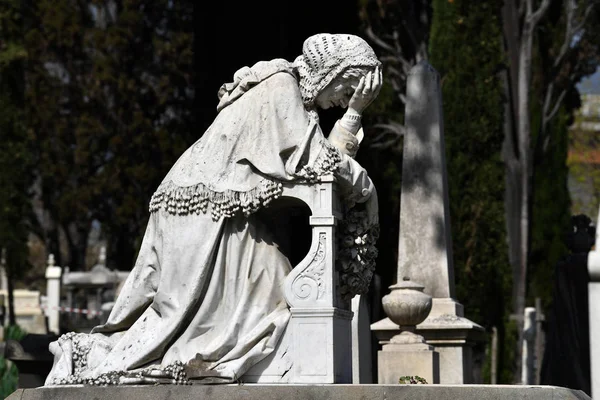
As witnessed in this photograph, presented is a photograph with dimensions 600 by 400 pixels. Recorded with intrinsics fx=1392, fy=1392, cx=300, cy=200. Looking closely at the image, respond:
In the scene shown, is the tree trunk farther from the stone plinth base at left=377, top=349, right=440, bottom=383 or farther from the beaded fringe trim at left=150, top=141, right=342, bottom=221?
the beaded fringe trim at left=150, top=141, right=342, bottom=221

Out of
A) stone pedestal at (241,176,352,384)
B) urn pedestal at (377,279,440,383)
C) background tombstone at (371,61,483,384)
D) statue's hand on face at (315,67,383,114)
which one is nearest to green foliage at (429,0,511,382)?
background tombstone at (371,61,483,384)

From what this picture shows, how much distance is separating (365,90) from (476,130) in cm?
1234

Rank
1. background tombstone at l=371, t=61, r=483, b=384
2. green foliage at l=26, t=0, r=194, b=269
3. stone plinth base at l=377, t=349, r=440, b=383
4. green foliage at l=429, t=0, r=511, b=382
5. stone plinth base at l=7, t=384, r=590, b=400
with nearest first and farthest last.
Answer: stone plinth base at l=7, t=384, r=590, b=400
stone plinth base at l=377, t=349, r=440, b=383
background tombstone at l=371, t=61, r=483, b=384
green foliage at l=429, t=0, r=511, b=382
green foliage at l=26, t=0, r=194, b=269

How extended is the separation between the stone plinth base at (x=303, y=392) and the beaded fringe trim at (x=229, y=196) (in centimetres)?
82

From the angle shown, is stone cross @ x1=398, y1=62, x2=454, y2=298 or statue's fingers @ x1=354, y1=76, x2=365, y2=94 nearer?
statue's fingers @ x1=354, y1=76, x2=365, y2=94

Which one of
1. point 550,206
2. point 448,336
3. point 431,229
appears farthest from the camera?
point 550,206

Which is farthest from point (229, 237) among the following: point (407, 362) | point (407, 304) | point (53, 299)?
Answer: point (53, 299)

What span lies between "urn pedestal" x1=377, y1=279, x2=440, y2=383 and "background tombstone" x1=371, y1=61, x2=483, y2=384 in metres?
0.84

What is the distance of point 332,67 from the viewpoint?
21.4ft

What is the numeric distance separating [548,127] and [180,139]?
1526 cm

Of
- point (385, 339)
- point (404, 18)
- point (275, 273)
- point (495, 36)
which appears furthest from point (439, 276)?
point (404, 18)

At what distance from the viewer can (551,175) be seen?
72.4ft

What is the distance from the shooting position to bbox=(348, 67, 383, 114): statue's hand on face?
6.52 metres

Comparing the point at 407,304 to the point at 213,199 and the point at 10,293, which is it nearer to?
the point at 213,199
